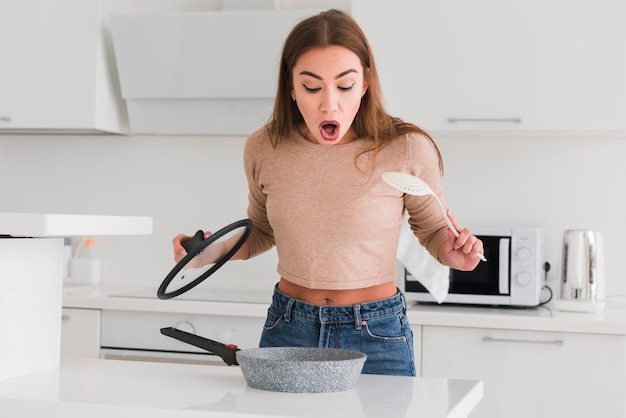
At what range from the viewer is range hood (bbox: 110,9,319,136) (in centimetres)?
279

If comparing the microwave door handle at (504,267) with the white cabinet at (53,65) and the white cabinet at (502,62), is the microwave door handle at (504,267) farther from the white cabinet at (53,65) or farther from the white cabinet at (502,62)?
the white cabinet at (53,65)

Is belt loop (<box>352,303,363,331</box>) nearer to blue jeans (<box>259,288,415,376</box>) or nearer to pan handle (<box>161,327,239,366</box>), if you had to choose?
blue jeans (<box>259,288,415,376</box>)

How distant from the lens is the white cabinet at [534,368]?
2.35m

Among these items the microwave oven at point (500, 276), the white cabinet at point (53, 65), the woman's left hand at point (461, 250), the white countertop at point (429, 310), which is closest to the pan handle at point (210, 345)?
the woman's left hand at point (461, 250)

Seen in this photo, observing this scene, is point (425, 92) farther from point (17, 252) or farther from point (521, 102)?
point (17, 252)

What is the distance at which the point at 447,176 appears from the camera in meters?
2.94

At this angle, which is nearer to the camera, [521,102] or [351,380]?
[351,380]

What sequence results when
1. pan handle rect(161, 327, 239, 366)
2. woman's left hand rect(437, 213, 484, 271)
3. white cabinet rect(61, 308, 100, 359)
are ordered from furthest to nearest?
white cabinet rect(61, 308, 100, 359) → woman's left hand rect(437, 213, 484, 271) → pan handle rect(161, 327, 239, 366)

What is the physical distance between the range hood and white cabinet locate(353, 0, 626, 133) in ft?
1.19

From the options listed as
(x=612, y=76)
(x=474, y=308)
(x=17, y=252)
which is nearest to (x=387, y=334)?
(x=17, y=252)

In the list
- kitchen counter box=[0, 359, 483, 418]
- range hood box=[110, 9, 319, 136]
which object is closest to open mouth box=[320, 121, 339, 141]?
kitchen counter box=[0, 359, 483, 418]

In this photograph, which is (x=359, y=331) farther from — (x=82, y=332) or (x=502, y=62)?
(x=82, y=332)

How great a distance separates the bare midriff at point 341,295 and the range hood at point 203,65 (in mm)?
1230

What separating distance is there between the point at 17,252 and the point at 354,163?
645 millimetres
